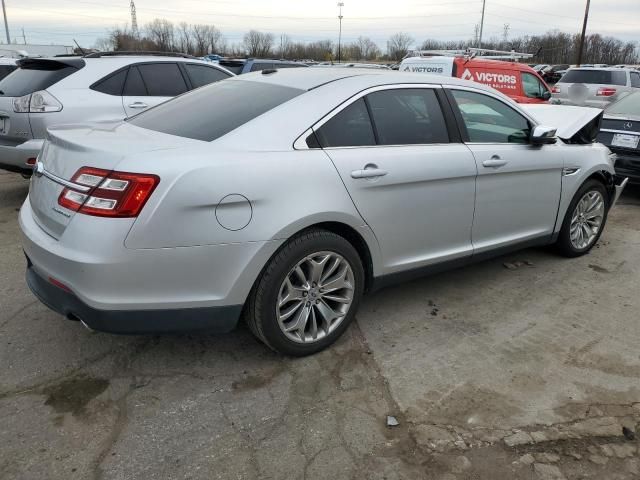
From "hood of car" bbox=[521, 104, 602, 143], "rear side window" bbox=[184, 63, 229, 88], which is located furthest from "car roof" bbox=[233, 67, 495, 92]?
"rear side window" bbox=[184, 63, 229, 88]

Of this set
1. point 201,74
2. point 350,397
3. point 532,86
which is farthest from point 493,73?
point 350,397

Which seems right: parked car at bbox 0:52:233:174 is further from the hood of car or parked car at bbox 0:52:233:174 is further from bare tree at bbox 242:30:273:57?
bare tree at bbox 242:30:273:57

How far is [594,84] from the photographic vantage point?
15.4 meters

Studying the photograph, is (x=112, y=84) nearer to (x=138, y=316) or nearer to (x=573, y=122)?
(x=138, y=316)

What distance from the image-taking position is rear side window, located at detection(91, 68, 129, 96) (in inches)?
234

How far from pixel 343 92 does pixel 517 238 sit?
1.91m

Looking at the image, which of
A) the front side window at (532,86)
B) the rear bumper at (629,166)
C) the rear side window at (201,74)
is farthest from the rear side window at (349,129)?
the front side window at (532,86)

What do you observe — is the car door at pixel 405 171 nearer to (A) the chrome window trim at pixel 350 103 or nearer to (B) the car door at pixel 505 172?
(A) the chrome window trim at pixel 350 103

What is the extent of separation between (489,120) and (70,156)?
9.42ft

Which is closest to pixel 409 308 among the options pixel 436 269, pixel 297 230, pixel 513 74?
pixel 436 269

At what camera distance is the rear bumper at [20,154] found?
5445 millimetres

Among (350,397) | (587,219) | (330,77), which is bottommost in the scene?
(350,397)

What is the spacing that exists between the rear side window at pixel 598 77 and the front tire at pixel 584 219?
12248mm

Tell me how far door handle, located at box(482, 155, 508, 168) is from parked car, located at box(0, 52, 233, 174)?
4.05 meters
